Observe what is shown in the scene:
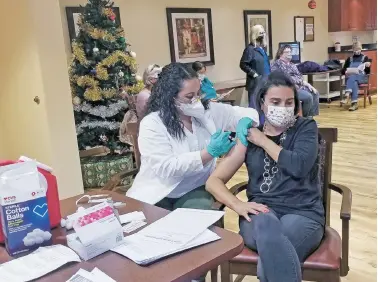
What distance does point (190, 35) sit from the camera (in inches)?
243

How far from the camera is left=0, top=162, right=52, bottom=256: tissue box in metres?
1.15

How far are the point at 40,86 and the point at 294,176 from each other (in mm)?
2318

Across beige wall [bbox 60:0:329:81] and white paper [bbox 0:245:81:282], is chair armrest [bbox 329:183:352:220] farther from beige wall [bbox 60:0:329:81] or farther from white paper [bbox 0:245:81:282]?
beige wall [bbox 60:0:329:81]

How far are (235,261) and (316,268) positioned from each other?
311 mm

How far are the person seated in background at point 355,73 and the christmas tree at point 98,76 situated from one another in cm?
468

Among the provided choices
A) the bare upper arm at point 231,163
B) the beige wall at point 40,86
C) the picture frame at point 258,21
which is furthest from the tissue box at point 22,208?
the picture frame at point 258,21

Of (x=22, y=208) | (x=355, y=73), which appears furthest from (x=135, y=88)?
(x=355, y=73)

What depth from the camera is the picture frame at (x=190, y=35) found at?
5.97 metres

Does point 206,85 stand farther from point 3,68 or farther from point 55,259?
point 55,259

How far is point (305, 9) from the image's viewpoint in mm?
8281

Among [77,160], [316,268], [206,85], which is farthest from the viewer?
[206,85]

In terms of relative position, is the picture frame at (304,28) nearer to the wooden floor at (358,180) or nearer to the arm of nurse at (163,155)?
the wooden floor at (358,180)

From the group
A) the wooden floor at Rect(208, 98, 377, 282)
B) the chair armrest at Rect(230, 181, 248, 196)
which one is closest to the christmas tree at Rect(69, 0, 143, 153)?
the wooden floor at Rect(208, 98, 377, 282)

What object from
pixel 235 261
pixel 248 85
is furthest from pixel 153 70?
pixel 235 261
